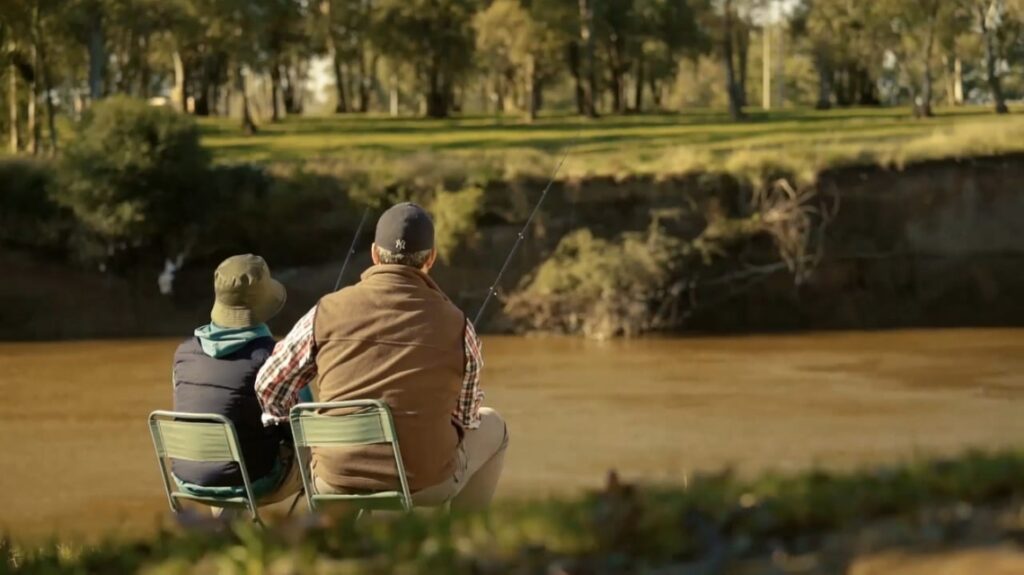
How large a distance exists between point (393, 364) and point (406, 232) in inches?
19.5

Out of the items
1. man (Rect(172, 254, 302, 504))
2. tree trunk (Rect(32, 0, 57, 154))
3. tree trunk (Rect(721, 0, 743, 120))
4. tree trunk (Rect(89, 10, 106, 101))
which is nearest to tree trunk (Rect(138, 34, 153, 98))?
tree trunk (Rect(89, 10, 106, 101))

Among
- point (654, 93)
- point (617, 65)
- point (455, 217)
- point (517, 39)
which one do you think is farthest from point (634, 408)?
point (654, 93)

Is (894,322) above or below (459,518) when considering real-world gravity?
below

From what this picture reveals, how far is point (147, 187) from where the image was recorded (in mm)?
20688

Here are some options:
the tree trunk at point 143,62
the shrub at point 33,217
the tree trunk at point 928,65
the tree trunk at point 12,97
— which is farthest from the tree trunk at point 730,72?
the shrub at point 33,217

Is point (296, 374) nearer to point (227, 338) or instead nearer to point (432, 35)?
point (227, 338)

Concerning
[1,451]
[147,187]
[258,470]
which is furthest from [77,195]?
[258,470]

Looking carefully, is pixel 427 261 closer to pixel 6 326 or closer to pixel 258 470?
pixel 258 470

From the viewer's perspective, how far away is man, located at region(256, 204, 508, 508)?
526cm

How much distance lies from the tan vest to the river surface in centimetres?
186

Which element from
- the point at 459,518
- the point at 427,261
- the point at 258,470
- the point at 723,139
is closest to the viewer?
the point at 459,518

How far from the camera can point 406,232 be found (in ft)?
17.6

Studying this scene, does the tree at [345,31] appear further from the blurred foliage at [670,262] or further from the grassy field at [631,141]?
the blurred foliage at [670,262]

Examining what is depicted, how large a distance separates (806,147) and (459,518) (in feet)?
61.1
